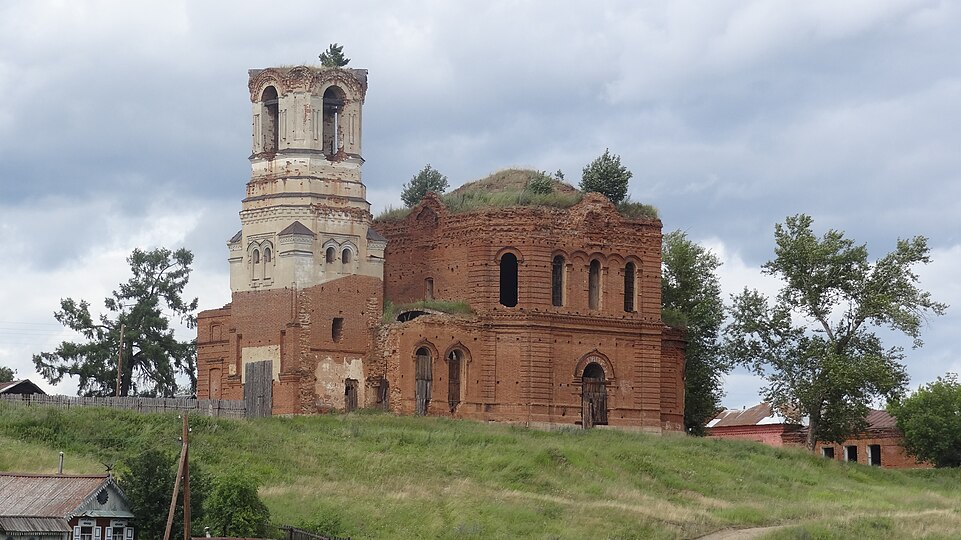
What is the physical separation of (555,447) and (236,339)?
13.0m

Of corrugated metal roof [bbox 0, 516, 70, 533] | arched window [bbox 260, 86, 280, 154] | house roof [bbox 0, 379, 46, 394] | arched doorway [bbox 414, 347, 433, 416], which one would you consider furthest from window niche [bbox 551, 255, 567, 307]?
corrugated metal roof [bbox 0, 516, 70, 533]

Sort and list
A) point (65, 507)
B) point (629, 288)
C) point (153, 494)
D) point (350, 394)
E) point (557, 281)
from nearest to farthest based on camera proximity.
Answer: point (65, 507), point (153, 494), point (350, 394), point (557, 281), point (629, 288)

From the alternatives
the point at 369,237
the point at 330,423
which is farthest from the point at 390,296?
the point at 330,423

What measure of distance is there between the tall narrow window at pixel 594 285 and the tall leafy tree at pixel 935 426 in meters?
14.9

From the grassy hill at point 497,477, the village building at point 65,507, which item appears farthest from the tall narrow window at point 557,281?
the village building at point 65,507

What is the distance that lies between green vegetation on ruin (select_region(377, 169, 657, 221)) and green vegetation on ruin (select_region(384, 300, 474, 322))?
3.31m

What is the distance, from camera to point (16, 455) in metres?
49.5

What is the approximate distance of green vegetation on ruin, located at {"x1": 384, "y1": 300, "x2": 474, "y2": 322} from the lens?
6219 centimetres

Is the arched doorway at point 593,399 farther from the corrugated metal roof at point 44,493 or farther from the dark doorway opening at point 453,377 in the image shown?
the corrugated metal roof at point 44,493

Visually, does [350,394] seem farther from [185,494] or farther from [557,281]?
[185,494]

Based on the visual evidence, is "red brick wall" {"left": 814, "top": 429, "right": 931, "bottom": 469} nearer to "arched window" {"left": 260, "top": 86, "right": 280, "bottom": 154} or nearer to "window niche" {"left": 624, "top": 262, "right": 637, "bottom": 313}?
"window niche" {"left": 624, "top": 262, "right": 637, "bottom": 313}

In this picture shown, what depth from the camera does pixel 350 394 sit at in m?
61.3

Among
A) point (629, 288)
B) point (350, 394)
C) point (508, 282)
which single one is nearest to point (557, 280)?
point (508, 282)

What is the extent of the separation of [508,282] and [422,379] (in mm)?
4967
